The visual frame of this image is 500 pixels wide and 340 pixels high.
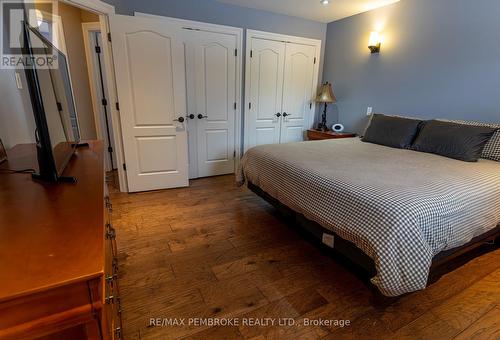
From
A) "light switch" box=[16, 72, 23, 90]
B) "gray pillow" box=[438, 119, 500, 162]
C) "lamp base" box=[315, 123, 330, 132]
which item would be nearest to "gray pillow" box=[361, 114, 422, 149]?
"gray pillow" box=[438, 119, 500, 162]

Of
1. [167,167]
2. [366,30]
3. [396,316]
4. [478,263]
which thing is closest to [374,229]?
[396,316]

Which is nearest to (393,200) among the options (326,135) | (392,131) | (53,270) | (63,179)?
(53,270)

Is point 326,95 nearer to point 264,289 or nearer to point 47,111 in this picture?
point 264,289

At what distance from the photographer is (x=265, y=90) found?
13.1 ft

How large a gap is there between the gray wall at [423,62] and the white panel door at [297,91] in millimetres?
446

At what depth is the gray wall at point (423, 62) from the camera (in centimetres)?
253

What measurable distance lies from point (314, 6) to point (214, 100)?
1.82m

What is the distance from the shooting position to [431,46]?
9.58 feet

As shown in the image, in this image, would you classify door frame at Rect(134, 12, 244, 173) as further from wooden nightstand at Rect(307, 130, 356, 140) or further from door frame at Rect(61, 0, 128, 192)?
wooden nightstand at Rect(307, 130, 356, 140)

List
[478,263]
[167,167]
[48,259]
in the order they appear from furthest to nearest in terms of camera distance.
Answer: [167,167] → [478,263] → [48,259]

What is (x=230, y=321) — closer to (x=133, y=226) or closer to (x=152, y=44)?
(x=133, y=226)

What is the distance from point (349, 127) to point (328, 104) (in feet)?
2.01

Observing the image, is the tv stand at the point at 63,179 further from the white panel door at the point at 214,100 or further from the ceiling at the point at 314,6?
the ceiling at the point at 314,6

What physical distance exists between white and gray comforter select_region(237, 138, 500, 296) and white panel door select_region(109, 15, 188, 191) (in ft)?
4.69
